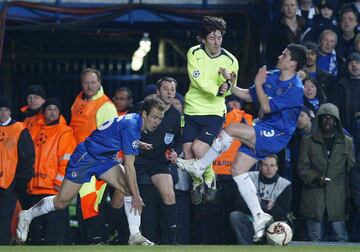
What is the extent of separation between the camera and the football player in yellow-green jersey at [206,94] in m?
15.6

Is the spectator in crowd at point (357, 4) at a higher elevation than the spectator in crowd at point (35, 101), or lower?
higher

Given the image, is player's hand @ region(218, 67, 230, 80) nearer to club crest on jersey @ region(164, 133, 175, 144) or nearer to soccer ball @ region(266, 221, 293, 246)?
club crest on jersey @ region(164, 133, 175, 144)

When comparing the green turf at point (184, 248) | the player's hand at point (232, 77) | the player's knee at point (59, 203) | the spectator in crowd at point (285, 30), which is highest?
the spectator in crowd at point (285, 30)

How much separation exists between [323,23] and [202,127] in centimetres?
406

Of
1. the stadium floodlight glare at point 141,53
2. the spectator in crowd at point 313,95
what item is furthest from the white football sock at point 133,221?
the stadium floodlight glare at point 141,53

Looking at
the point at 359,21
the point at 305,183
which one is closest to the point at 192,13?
the point at 359,21

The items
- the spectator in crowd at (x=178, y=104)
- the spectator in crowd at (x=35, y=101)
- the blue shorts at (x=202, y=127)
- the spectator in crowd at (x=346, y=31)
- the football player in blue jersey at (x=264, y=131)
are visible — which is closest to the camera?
the football player in blue jersey at (x=264, y=131)

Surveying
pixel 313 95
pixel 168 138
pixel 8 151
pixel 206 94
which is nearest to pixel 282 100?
pixel 206 94

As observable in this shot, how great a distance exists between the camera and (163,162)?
644 inches

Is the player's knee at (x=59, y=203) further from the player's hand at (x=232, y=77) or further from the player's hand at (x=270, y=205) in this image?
the player's hand at (x=270, y=205)

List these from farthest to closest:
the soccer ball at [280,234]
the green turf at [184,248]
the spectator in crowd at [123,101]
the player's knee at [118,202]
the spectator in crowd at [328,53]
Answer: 1. the spectator in crowd at [328,53]
2. the spectator in crowd at [123,101]
3. the player's knee at [118,202]
4. the soccer ball at [280,234]
5. the green turf at [184,248]

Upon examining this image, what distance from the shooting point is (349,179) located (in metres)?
17.5

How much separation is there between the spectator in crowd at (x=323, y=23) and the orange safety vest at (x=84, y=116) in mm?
3604

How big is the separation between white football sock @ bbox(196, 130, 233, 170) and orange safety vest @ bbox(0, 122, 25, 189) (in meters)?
2.93
